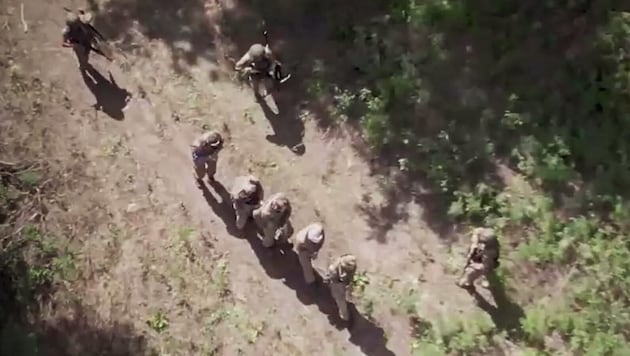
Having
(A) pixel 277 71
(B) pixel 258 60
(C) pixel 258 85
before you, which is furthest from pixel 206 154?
(A) pixel 277 71

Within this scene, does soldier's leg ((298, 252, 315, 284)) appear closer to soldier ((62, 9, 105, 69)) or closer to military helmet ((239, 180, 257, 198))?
military helmet ((239, 180, 257, 198))

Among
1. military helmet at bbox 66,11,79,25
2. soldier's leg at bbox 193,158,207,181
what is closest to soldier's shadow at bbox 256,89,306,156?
soldier's leg at bbox 193,158,207,181

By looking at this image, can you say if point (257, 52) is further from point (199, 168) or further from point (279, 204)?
point (279, 204)

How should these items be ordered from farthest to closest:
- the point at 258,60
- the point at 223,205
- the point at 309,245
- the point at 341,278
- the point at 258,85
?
the point at 258,85
the point at 258,60
the point at 223,205
the point at 309,245
the point at 341,278

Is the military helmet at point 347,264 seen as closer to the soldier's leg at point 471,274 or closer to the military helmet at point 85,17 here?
the soldier's leg at point 471,274

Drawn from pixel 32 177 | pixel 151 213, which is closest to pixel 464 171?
pixel 151 213

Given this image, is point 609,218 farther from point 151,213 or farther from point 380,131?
point 151,213
